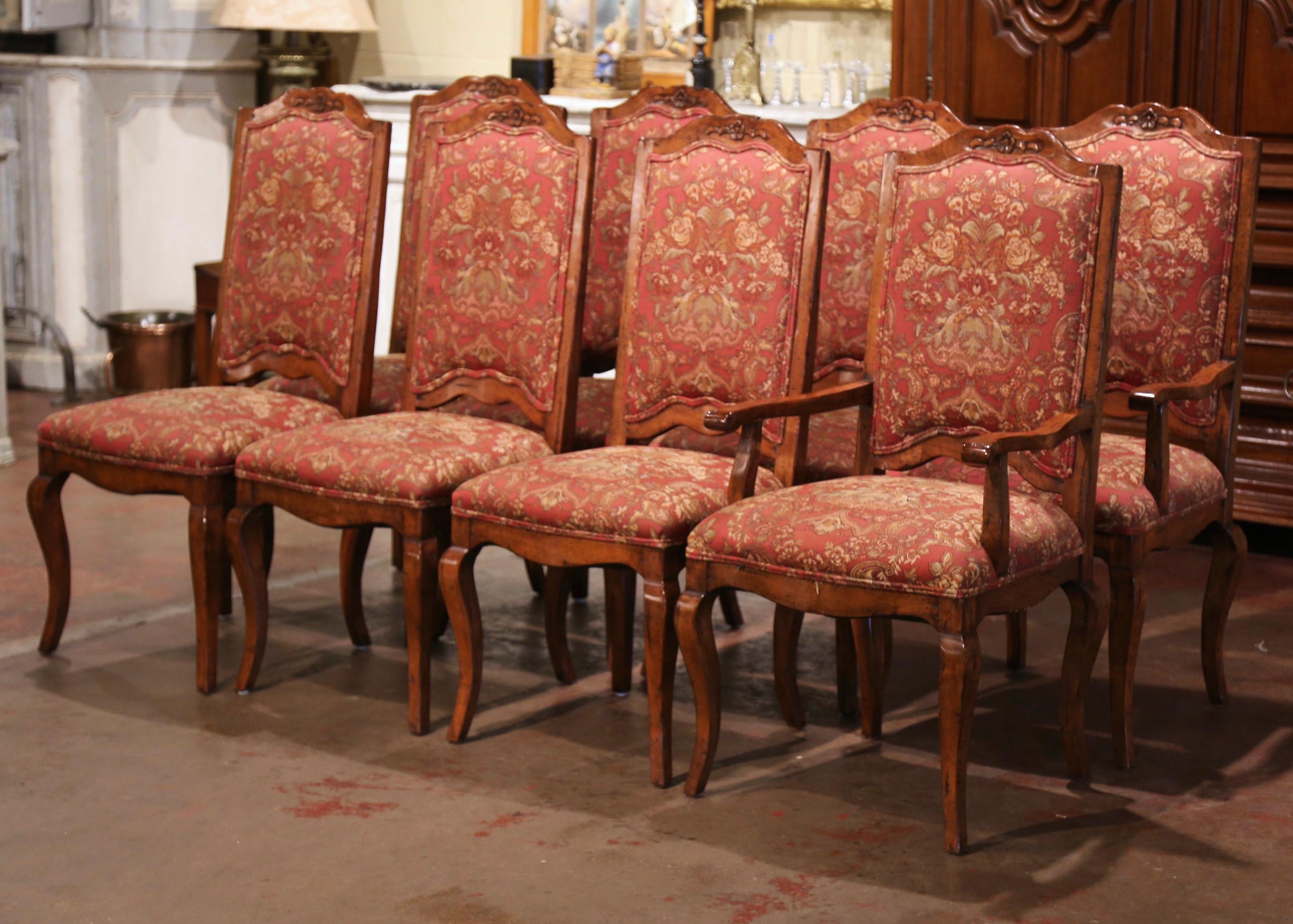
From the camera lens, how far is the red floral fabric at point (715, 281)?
10.6 ft

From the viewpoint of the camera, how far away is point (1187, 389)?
10.3 ft

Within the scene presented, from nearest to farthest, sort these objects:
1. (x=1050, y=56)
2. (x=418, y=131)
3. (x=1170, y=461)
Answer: (x=1170, y=461) → (x=418, y=131) → (x=1050, y=56)

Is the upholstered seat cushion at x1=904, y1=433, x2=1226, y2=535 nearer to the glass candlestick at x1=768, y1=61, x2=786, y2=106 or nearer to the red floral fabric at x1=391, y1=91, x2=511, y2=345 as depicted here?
the red floral fabric at x1=391, y1=91, x2=511, y2=345

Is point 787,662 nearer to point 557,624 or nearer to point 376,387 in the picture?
point 557,624

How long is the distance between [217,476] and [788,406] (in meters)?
1.21

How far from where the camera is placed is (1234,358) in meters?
3.35

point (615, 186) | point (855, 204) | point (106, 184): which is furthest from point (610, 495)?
point (106, 184)

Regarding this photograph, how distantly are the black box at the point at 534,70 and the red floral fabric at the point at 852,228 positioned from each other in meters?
2.41

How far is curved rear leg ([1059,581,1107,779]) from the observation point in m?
2.94

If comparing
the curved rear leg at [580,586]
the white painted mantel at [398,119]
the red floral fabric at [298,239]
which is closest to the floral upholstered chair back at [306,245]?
the red floral fabric at [298,239]

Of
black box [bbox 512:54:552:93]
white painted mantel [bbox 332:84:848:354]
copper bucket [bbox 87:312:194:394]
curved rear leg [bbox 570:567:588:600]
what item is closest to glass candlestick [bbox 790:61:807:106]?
white painted mantel [bbox 332:84:848:354]

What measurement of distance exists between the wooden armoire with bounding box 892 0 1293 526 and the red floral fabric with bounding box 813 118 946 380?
3.99 ft

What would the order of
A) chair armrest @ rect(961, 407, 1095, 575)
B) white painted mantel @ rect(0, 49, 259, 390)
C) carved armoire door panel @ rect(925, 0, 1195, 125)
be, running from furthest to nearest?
white painted mantel @ rect(0, 49, 259, 390), carved armoire door panel @ rect(925, 0, 1195, 125), chair armrest @ rect(961, 407, 1095, 575)

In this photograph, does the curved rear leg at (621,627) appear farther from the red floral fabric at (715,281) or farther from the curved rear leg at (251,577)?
the curved rear leg at (251,577)
